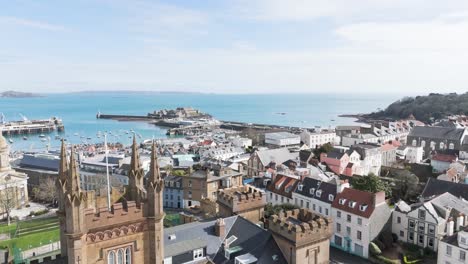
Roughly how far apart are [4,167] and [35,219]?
522 inches

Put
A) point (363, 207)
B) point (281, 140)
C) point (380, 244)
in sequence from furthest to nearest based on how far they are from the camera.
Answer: point (281, 140) → point (363, 207) → point (380, 244)

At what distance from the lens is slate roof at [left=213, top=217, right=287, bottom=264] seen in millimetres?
23297

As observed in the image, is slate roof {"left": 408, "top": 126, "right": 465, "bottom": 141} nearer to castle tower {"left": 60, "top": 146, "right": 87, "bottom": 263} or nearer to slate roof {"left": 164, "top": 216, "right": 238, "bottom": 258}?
slate roof {"left": 164, "top": 216, "right": 238, "bottom": 258}

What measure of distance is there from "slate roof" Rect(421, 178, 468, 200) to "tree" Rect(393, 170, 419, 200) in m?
4.02

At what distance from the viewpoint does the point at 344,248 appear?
133 feet

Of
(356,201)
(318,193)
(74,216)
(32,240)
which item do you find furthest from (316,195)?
(74,216)

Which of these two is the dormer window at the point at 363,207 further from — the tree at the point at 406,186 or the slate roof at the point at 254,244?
the slate roof at the point at 254,244

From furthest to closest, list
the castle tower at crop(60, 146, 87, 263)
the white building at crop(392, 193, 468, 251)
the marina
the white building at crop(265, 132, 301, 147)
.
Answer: the marina
the white building at crop(265, 132, 301, 147)
the white building at crop(392, 193, 468, 251)
the castle tower at crop(60, 146, 87, 263)

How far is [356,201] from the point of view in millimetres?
40062

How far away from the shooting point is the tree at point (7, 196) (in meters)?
50.4

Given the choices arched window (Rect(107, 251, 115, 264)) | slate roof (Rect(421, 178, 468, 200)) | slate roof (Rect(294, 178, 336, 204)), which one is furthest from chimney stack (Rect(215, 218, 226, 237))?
slate roof (Rect(421, 178, 468, 200))

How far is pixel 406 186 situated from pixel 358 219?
17.2 metres

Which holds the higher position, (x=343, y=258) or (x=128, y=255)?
(x=128, y=255)

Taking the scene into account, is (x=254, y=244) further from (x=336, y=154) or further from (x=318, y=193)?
(x=336, y=154)
